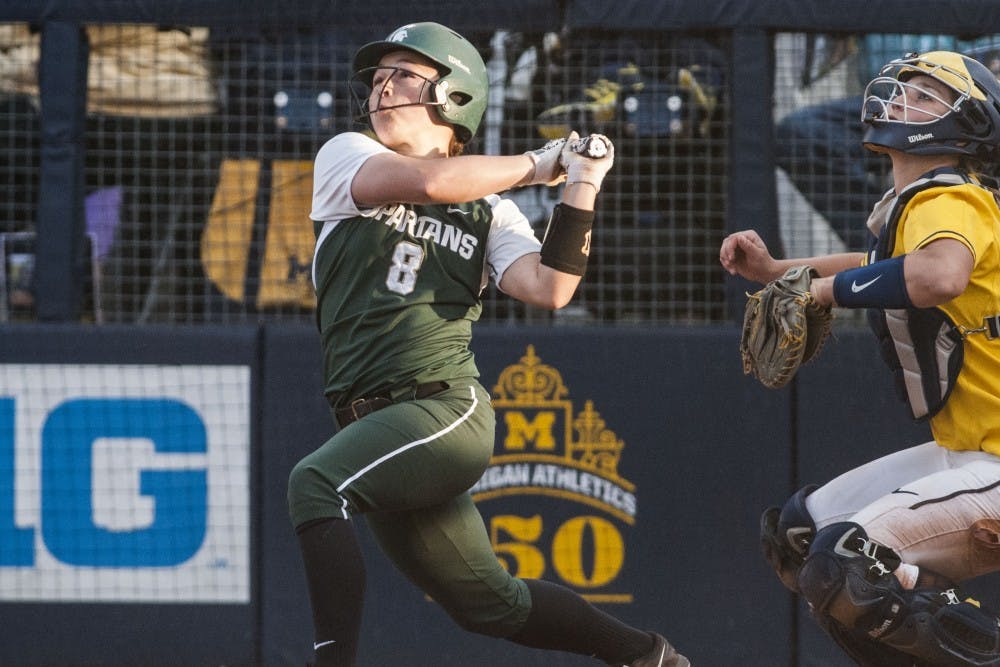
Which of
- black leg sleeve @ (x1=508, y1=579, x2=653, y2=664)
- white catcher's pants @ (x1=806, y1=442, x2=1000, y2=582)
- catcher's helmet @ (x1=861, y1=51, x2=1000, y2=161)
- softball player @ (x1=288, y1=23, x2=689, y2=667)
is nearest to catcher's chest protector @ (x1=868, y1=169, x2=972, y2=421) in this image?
catcher's helmet @ (x1=861, y1=51, x2=1000, y2=161)

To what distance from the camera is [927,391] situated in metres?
4.11

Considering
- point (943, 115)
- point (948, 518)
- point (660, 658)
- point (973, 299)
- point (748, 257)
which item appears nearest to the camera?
point (948, 518)

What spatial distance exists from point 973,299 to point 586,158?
3.93 ft

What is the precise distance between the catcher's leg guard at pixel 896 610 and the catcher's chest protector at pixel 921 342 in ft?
1.59

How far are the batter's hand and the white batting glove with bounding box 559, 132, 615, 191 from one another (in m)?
0.67

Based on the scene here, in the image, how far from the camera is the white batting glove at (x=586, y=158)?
12.9ft

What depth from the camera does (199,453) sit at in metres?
5.93

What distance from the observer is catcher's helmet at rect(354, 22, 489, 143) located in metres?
4.14

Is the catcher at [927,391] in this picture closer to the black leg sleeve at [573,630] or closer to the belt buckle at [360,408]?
the black leg sleeve at [573,630]

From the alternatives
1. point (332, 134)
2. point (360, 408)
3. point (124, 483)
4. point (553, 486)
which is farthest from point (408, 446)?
point (332, 134)

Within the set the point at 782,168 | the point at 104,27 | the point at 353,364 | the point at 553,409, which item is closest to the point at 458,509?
the point at 353,364

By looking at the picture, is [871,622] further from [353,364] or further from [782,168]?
[782,168]

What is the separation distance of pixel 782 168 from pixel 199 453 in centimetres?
286

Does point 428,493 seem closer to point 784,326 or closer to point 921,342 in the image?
point 784,326
